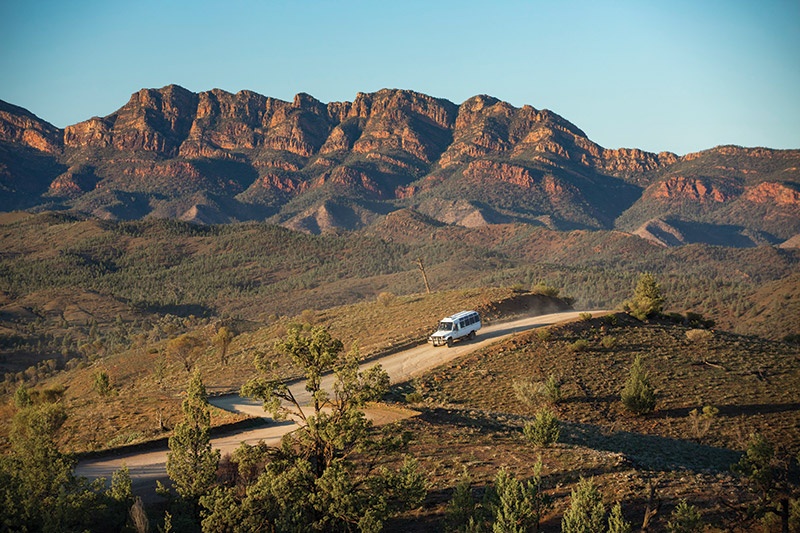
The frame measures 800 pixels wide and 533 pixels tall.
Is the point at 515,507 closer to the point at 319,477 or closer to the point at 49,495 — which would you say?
the point at 319,477

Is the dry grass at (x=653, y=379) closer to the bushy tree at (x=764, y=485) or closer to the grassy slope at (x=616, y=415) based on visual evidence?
the grassy slope at (x=616, y=415)

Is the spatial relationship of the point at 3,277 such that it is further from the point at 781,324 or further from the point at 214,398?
the point at 781,324

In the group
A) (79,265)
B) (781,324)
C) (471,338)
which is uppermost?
(79,265)

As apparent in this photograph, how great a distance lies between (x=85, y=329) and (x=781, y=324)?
326 ft

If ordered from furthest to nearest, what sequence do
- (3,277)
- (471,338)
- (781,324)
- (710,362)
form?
1. (3,277)
2. (781,324)
3. (471,338)
4. (710,362)

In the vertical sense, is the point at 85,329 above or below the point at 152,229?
below

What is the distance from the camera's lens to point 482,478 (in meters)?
20.4

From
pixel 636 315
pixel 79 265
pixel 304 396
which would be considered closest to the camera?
pixel 304 396

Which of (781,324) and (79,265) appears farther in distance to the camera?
(79,265)

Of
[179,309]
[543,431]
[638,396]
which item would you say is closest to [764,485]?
[543,431]

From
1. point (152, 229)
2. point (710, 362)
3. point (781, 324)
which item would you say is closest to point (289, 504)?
point (710, 362)

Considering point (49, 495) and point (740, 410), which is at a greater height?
point (49, 495)

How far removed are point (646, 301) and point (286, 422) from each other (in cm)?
3001

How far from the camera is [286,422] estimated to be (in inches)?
1123
